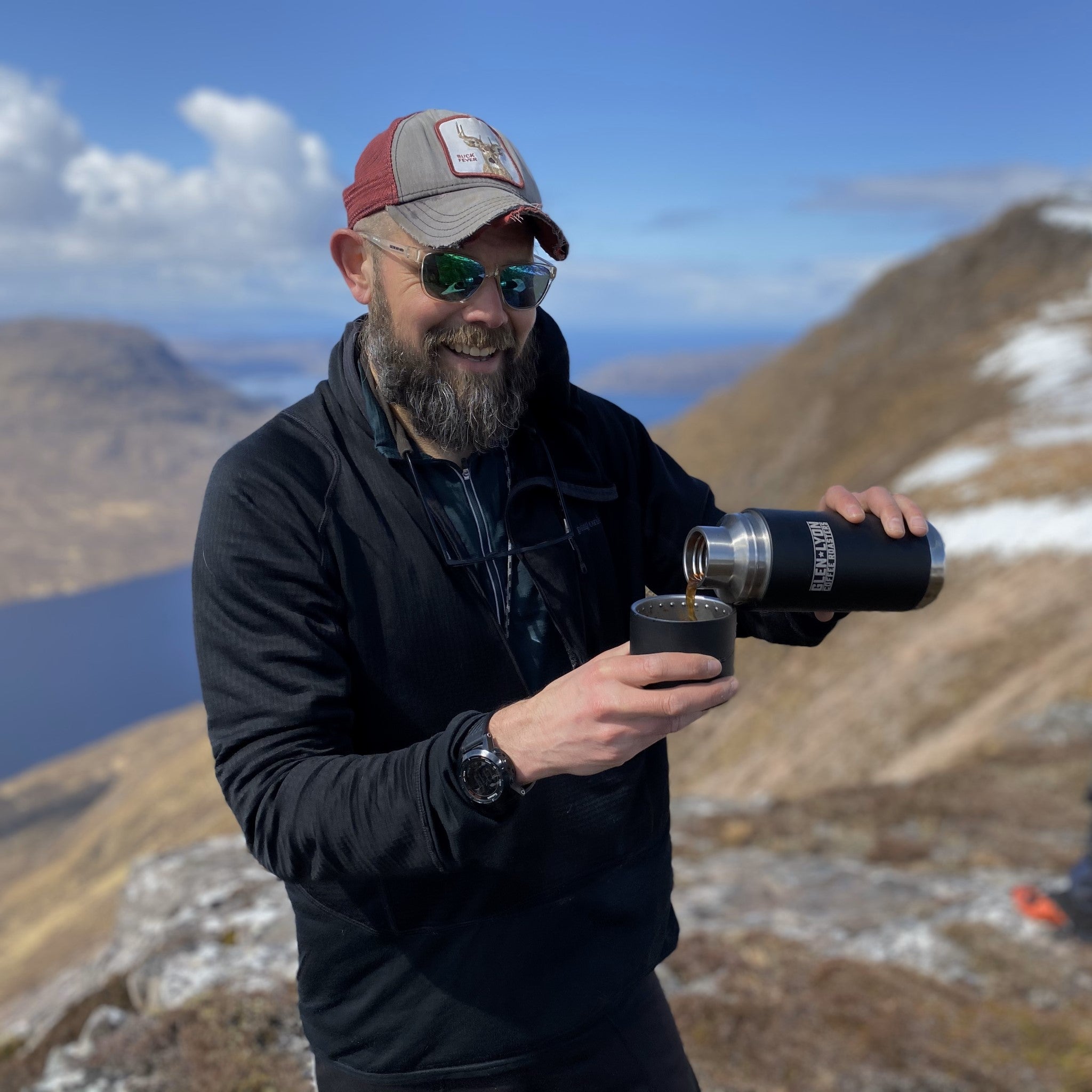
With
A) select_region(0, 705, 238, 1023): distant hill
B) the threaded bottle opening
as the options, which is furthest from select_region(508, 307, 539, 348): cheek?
select_region(0, 705, 238, 1023): distant hill

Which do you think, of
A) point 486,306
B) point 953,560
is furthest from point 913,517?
point 953,560

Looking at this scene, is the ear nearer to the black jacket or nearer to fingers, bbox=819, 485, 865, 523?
the black jacket

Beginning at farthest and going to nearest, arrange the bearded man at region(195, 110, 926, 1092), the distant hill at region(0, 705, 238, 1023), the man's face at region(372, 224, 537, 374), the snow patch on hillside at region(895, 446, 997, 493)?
1. the distant hill at region(0, 705, 238, 1023)
2. the snow patch on hillside at region(895, 446, 997, 493)
3. the man's face at region(372, 224, 537, 374)
4. the bearded man at region(195, 110, 926, 1092)

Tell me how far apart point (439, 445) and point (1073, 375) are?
35.3 metres

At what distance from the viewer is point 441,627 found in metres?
2.61

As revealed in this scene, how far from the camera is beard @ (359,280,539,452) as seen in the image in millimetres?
2770

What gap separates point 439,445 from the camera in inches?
112

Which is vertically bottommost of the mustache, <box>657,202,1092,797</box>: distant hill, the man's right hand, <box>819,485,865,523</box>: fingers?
<box>657,202,1092,797</box>: distant hill

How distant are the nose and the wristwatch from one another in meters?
1.26

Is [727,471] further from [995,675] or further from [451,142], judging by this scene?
[451,142]

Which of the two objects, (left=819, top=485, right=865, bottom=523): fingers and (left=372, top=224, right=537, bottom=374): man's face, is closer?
(left=372, top=224, right=537, bottom=374): man's face

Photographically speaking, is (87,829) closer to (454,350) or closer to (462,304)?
(454,350)

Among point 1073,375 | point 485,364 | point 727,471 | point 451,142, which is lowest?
point 727,471

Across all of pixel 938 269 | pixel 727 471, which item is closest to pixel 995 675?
pixel 727 471
